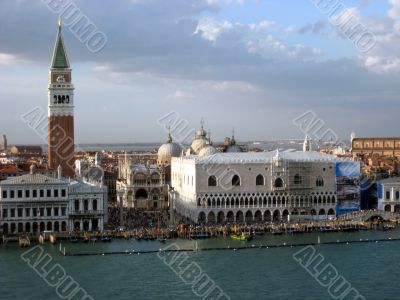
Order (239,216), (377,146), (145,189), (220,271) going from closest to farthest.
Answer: (220,271), (239,216), (145,189), (377,146)

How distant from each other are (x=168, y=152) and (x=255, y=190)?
15.8 meters

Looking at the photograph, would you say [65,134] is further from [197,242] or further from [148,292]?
[148,292]

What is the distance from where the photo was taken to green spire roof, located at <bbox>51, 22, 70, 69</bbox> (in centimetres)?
4331

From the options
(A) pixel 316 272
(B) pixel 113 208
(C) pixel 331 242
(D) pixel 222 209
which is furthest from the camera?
(B) pixel 113 208

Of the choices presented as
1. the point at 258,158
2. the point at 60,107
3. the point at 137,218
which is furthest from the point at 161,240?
the point at 60,107

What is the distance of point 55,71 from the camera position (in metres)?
43.3

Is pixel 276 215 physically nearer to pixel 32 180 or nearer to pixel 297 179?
pixel 297 179

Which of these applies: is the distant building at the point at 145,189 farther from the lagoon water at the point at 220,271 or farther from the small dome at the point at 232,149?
the lagoon water at the point at 220,271

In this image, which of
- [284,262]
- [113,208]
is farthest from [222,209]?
[284,262]

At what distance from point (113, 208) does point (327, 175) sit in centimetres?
1262

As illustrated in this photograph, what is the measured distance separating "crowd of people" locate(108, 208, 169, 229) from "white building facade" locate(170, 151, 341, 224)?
2.03m

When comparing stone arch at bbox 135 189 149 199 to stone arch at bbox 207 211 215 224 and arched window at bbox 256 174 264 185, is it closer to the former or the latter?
stone arch at bbox 207 211 215 224

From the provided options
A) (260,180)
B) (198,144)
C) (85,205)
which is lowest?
(85,205)

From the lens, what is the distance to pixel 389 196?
43.2m
